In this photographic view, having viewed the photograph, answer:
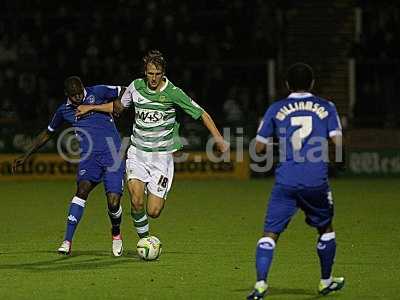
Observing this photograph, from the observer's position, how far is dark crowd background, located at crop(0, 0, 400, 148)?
2431 cm

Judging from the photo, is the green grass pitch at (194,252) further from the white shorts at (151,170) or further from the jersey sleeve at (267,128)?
the jersey sleeve at (267,128)

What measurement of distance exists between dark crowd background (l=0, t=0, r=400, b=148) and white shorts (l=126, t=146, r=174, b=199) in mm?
12308

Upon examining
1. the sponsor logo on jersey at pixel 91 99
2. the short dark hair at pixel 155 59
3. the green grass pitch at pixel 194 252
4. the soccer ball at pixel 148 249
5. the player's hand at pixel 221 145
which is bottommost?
the green grass pitch at pixel 194 252

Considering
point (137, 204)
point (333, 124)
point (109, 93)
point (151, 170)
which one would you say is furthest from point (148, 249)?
point (333, 124)

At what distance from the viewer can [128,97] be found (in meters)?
11.2

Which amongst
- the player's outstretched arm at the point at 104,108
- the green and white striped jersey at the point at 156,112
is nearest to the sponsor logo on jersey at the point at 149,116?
the green and white striped jersey at the point at 156,112

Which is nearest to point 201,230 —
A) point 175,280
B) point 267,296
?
point 175,280

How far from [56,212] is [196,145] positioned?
7048 millimetres

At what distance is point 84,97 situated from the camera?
11891mm

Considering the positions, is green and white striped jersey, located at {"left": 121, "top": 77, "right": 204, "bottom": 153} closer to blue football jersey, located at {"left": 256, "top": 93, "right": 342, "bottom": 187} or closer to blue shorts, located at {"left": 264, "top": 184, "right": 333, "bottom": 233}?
blue football jersey, located at {"left": 256, "top": 93, "right": 342, "bottom": 187}

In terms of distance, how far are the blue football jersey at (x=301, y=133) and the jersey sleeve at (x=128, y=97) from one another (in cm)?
300

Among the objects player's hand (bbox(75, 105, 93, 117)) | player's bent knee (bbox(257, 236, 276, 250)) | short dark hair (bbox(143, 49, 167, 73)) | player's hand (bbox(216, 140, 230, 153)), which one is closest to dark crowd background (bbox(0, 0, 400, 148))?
player's hand (bbox(75, 105, 93, 117))

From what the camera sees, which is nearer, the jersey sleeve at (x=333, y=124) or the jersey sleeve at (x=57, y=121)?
the jersey sleeve at (x=333, y=124)

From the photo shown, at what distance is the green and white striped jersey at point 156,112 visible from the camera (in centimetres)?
1111
